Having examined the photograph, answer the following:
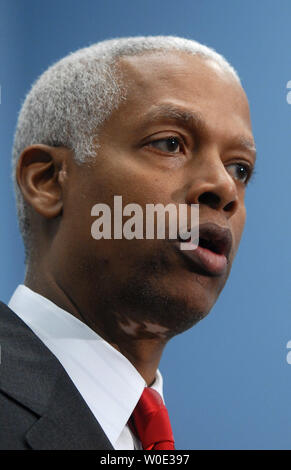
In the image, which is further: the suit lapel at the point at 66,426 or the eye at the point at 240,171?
the eye at the point at 240,171

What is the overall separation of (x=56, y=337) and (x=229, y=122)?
1.31 feet

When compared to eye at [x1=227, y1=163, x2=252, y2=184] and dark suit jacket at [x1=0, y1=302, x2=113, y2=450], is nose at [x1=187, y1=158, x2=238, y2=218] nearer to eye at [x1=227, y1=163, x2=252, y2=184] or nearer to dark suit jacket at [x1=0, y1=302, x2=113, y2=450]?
eye at [x1=227, y1=163, x2=252, y2=184]

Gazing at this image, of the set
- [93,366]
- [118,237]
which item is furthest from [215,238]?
[93,366]

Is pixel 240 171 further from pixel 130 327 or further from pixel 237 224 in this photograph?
pixel 130 327

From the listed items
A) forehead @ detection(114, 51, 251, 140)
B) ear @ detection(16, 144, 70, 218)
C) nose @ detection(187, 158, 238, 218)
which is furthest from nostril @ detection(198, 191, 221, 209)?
ear @ detection(16, 144, 70, 218)

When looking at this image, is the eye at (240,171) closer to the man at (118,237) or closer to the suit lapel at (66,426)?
the man at (118,237)

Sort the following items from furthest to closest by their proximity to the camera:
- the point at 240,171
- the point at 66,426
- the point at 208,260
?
the point at 240,171 → the point at 208,260 → the point at 66,426

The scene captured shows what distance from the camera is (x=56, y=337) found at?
0.82 metres

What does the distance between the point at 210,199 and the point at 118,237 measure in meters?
0.14

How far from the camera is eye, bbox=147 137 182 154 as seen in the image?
0.82m

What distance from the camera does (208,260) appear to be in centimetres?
79

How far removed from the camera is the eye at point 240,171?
0.90 meters

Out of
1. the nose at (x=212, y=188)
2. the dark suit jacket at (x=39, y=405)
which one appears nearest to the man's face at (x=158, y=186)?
the nose at (x=212, y=188)

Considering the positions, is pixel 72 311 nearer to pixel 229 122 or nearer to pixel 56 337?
pixel 56 337
